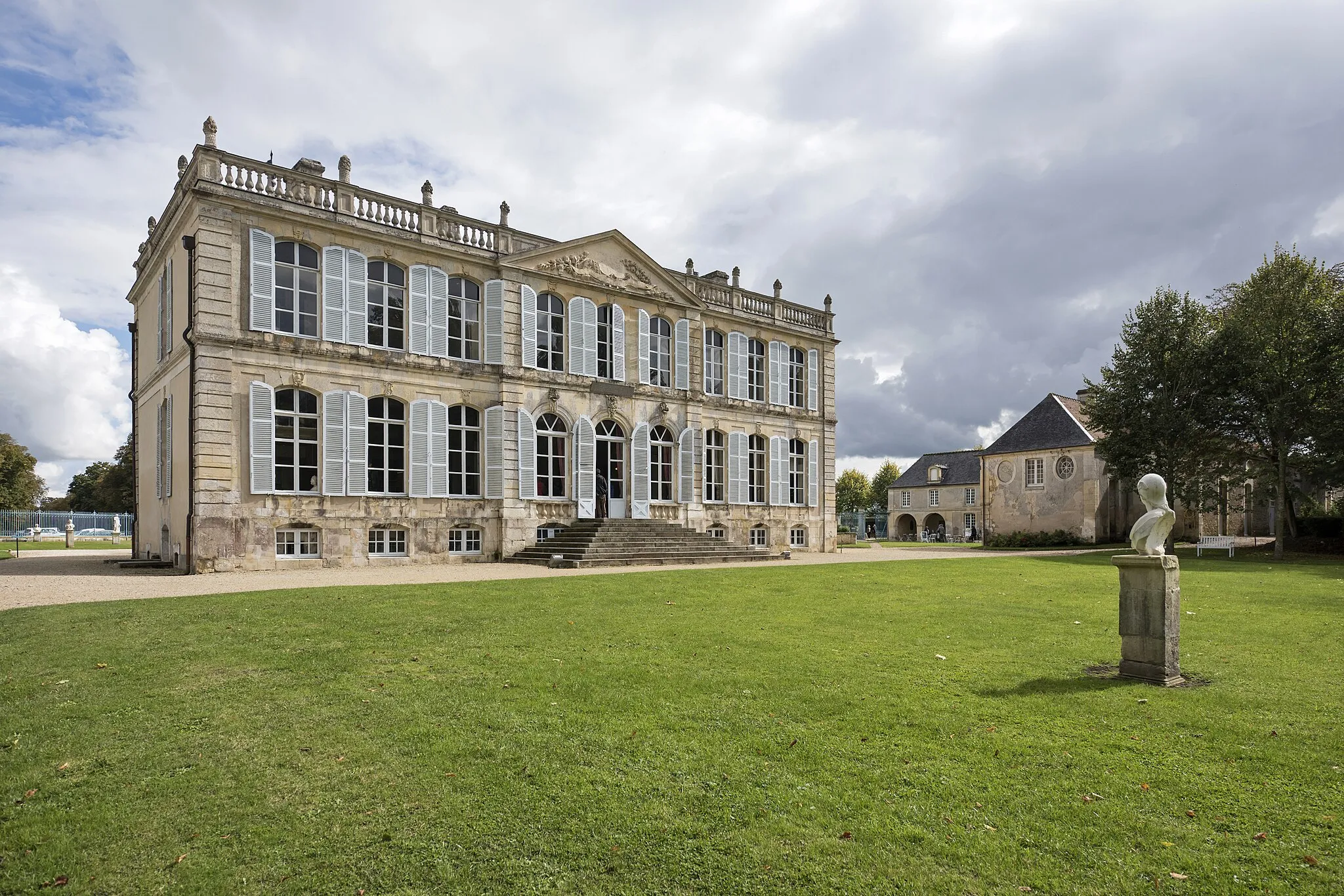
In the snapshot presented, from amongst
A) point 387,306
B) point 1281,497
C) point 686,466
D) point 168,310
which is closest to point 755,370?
point 686,466

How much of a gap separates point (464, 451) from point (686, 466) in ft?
24.7

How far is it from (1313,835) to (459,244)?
20.6 m

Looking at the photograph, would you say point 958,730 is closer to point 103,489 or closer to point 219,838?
point 219,838

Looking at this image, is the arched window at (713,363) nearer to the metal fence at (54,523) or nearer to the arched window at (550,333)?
the arched window at (550,333)

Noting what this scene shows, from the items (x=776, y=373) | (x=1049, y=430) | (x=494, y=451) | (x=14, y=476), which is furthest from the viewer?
(x=14, y=476)

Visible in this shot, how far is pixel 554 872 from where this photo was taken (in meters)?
3.08

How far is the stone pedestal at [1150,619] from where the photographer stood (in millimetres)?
6117

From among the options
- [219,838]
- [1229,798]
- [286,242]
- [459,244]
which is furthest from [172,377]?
[1229,798]

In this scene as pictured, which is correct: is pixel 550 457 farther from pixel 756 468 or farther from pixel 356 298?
pixel 756 468

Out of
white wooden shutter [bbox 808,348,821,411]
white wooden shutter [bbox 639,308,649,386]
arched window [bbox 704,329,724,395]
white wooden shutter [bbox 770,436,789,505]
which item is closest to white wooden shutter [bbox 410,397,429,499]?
white wooden shutter [bbox 639,308,649,386]

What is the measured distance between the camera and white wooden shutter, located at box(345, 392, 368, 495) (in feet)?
60.7

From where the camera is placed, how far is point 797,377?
29.4 metres

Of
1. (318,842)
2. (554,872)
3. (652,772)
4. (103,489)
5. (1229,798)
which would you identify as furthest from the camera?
(103,489)

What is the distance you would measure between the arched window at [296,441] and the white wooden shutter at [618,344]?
8641 mm
